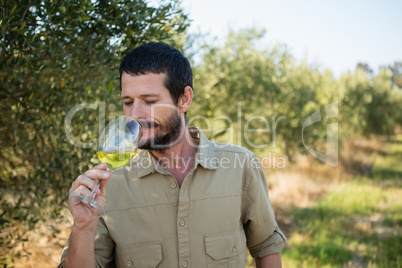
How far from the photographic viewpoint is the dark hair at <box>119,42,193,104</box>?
2332 millimetres

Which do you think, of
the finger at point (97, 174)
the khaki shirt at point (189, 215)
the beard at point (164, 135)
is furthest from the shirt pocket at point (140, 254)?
the finger at point (97, 174)

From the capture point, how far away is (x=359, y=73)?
21750 millimetres

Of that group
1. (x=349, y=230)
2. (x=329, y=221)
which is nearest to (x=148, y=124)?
(x=349, y=230)

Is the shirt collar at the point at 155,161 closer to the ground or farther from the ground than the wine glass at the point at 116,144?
closer to the ground

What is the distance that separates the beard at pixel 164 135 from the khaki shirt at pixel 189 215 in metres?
0.11

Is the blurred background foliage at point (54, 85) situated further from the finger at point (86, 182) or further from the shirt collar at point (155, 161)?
the finger at point (86, 182)

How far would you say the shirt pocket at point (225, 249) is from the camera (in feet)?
7.40

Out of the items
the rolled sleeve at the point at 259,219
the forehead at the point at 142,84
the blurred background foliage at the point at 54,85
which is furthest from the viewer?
the blurred background foliage at the point at 54,85

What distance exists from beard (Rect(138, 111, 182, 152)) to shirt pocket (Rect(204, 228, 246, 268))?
0.64 m

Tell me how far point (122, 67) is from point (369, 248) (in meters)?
6.82

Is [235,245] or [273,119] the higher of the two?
[273,119]

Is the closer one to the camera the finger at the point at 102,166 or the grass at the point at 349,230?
the finger at the point at 102,166

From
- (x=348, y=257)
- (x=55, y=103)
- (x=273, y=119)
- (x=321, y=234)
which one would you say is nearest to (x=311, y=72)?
(x=273, y=119)

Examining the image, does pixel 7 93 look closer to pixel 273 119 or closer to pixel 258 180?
pixel 258 180
